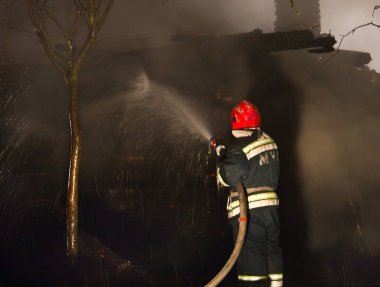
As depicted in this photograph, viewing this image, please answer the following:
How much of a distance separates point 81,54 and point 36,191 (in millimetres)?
3938

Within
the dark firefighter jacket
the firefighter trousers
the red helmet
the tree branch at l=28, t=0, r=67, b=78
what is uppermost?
the tree branch at l=28, t=0, r=67, b=78

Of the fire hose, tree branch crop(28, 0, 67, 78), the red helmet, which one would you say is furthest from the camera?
tree branch crop(28, 0, 67, 78)

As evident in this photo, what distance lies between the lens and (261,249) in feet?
14.8

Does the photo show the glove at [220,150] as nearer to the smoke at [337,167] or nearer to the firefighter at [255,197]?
the firefighter at [255,197]

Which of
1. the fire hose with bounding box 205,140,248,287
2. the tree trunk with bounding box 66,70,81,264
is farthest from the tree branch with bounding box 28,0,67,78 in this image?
the fire hose with bounding box 205,140,248,287

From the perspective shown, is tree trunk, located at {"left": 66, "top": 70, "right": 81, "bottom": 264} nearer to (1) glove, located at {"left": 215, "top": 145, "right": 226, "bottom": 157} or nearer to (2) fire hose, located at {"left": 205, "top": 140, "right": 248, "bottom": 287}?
(1) glove, located at {"left": 215, "top": 145, "right": 226, "bottom": 157}

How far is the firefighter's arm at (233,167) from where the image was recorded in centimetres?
441

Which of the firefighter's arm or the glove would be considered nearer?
the firefighter's arm

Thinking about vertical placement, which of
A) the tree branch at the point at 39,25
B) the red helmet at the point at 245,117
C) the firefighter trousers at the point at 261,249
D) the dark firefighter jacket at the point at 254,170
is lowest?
the firefighter trousers at the point at 261,249

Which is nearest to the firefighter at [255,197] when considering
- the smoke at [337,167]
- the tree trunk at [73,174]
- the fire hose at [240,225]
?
the fire hose at [240,225]

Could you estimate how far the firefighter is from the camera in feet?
14.5

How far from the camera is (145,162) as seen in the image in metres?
7.82

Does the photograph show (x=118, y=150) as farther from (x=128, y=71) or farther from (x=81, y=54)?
(x=81, y=54)

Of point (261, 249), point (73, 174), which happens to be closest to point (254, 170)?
point (261, 249)
